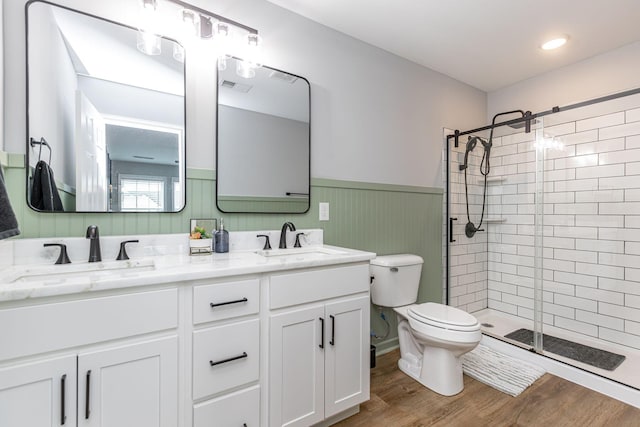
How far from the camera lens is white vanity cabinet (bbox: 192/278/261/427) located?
1.17m

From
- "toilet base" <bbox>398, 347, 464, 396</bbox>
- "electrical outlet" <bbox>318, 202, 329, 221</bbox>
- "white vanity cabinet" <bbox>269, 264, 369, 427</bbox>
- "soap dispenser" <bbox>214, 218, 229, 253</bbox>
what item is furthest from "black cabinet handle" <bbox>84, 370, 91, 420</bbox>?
"toilet base" <bbox>398, 347, 464, 396</bbox>

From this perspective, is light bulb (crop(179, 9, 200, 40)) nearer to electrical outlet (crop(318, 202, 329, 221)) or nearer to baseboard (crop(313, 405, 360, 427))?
electrical outlet (crop(318, 202, 329, 221))

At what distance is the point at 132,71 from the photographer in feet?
4.87

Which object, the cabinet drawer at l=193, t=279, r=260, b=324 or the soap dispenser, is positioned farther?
the soap dispenser

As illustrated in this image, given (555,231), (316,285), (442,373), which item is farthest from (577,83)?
(316,285)

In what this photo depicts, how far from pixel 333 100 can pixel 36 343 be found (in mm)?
1959

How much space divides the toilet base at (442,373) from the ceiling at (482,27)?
7.10 feet

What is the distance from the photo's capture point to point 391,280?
217 cm

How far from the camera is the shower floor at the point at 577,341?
1920 millimetres

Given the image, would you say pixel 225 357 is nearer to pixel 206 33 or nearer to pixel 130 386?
pixel 130 386

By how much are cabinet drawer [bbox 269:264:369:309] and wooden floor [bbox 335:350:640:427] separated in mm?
719

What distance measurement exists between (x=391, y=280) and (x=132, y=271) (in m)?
1.63

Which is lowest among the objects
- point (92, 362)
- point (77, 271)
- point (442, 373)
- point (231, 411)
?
point (442, 373)

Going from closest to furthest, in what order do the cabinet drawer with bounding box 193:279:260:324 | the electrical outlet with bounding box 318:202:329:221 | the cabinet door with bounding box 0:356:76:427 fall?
the cabinet door with bounding box 0:356:76:427 < the cabinet drawer with bounding box 193:279:260:324 < the electrical outlet with bounding box 318:202:329:221
